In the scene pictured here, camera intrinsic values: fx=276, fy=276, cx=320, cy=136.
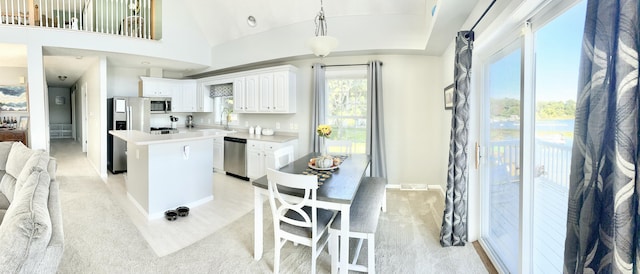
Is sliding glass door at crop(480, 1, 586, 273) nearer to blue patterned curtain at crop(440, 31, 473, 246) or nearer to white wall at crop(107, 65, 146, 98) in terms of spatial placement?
blue patterned curtain at crop(440, 31, 473, 246)

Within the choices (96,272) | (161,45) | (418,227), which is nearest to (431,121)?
(418,227)

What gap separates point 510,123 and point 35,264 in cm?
285

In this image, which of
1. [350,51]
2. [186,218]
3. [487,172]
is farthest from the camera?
[350,51]

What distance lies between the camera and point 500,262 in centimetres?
232

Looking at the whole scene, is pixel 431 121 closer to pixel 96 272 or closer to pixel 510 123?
pixel 510 123

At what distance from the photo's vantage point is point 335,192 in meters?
2.07

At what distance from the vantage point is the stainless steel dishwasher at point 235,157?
5.09 meters

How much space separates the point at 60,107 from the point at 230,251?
44.4 feet

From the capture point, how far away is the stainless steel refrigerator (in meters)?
5.49

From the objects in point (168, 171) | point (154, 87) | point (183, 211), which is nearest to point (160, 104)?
point (154, 87)

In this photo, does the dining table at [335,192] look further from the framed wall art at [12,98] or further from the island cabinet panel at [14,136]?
the framed wall art at [12,98]

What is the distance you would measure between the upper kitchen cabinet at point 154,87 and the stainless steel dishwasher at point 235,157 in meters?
2.07

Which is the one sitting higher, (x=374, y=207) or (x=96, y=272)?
(x=374, y=207)

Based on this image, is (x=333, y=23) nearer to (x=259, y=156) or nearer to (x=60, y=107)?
(x=259, y=156)
